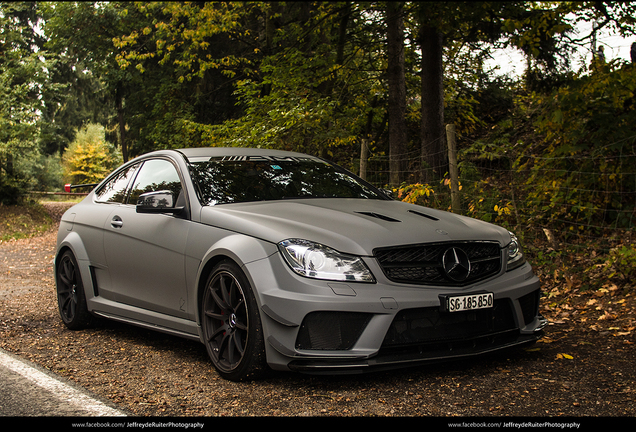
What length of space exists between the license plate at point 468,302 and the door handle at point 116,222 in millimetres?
2921

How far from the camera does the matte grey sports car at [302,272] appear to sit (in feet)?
12.1

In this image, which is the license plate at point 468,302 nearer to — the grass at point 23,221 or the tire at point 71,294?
the tire at point 71,294

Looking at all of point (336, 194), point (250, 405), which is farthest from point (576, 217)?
point (250, 405)

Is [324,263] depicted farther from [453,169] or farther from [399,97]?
[399,97]

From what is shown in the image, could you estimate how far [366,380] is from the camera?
4.04m

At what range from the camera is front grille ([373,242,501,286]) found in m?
3.82

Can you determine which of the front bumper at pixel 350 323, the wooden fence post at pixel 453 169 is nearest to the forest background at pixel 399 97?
the wooden fence post at pixel 453 169

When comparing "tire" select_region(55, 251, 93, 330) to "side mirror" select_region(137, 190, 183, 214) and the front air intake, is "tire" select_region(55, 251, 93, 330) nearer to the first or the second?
"side mirror" select_region(137, 190, 183, 214)

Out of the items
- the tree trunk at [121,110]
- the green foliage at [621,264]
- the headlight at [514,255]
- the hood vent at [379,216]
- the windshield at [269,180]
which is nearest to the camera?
the hood vent at [379,216]

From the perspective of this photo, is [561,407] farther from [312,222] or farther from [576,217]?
[576,217]

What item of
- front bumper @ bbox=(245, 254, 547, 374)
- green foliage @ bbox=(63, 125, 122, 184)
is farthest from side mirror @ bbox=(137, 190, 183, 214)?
green foliage @ bbox=(63, 125, 122, 184)

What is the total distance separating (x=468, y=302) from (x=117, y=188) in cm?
359

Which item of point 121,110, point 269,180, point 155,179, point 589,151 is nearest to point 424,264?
point 269,180

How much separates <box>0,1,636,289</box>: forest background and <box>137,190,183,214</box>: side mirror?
1.52 metres
